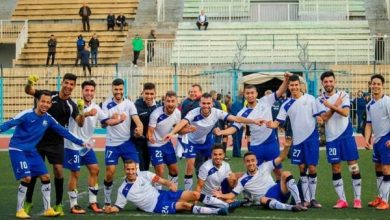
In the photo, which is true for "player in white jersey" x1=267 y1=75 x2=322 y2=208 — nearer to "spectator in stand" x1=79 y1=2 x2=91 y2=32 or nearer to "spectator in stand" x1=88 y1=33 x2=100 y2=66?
"spectator in stand" x1=88 y1=33 x2=100 y2=66

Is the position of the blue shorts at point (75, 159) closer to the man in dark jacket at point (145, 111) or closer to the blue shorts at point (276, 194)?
the man in dark jacket at point (145, 111)

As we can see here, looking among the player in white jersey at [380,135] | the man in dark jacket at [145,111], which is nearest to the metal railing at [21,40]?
the man in dark jacket at [145,111]

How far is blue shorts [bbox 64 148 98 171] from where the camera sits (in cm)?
1521

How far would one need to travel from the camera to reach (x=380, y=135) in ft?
51.0

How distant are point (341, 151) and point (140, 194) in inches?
131

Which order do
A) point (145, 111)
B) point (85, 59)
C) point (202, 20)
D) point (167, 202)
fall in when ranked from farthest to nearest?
point (202, 20)
point (85, 59)
point (145, 111)
point (167, 202)

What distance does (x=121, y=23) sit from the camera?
151 feet

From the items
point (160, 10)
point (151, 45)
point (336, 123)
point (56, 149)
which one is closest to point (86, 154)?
point (56, 149)

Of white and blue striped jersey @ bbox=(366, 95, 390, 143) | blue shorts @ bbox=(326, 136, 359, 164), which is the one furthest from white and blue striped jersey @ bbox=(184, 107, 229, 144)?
white and blue striped jersey @ bbox=(366, 95, 390, 143)

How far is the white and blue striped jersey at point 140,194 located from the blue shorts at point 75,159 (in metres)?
0.82

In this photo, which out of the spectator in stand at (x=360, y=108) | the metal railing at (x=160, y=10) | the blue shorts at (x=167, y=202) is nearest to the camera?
the blue shorts at (x=167, y=202)

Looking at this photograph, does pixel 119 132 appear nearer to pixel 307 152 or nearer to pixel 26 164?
pixel 26 164

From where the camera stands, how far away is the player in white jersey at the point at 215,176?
1557 cm

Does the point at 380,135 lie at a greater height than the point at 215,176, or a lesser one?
greater
